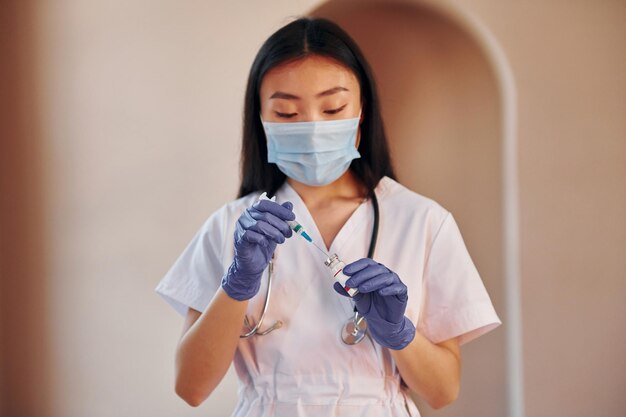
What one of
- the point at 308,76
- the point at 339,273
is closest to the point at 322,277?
the point at 339,273

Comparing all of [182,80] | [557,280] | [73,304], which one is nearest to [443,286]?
[557,280]

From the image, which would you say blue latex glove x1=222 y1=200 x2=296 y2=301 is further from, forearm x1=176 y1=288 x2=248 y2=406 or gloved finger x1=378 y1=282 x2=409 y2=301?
gloved finger x1=378 y1=282 x2=409 y2=301

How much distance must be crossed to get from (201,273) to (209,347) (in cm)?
19

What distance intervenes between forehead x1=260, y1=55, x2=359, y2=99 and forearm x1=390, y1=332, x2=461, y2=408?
50cm

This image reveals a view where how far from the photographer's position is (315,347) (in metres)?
1.53

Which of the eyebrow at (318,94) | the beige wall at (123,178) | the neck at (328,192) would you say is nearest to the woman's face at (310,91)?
the eyebrow at (318,94)

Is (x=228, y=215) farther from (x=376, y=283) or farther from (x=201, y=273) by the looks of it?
(x=376, y=283)

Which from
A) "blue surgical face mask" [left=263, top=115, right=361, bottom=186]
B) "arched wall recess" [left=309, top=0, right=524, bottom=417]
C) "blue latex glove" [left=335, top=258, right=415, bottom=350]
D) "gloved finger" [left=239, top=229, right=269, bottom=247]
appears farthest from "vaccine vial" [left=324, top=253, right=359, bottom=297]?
"arched wall recess" [left=309, top=0, right=524, bottom=417]

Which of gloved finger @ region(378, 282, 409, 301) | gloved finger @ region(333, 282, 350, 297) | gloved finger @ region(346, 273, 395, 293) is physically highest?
gloved finger @ region(346, 273, 395, 293)

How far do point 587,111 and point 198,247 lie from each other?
1145mm

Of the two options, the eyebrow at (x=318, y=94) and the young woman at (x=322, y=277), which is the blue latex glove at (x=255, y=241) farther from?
the eyebrow at (x=318, y=94)

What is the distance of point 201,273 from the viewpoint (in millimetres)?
1678

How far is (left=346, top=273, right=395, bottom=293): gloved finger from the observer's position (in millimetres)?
1372

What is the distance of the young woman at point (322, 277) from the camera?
1.52m
